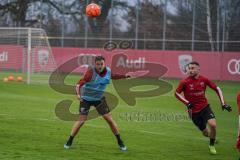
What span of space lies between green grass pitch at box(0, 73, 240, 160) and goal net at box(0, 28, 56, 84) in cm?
944

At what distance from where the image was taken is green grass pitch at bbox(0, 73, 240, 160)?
11.4 meters

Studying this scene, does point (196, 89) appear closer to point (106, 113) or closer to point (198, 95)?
point (198, 95)

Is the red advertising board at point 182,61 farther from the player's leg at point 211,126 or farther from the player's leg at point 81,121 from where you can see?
the player's leg at point 81,121

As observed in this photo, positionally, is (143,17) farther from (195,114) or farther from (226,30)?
(195,114)

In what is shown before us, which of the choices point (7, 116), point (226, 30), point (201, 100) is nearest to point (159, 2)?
point (226, 30)

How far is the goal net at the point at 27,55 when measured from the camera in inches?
1243

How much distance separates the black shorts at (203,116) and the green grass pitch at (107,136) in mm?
543

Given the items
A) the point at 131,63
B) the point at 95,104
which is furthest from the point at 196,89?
the point at 131,63

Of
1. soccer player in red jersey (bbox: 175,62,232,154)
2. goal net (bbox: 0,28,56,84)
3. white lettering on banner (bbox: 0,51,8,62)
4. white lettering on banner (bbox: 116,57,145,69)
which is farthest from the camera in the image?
white lettering on banner (bbox: 116,57,145,69)

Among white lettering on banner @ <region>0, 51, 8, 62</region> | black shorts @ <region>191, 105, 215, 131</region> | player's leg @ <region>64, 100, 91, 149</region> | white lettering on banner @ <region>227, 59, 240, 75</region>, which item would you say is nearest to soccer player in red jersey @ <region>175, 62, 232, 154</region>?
black shorts @ <region>191, 105, 215, 131</region>

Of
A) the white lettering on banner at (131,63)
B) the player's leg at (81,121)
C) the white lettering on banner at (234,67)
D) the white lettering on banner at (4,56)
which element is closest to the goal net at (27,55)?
the white lettering on banner at (4,56)

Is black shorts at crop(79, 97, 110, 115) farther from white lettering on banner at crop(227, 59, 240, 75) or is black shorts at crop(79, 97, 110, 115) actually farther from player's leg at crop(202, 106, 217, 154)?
white lettering on banner at crop(227, 59, 240, 75)

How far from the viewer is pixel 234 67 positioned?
36469mm

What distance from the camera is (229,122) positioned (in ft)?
57.2
